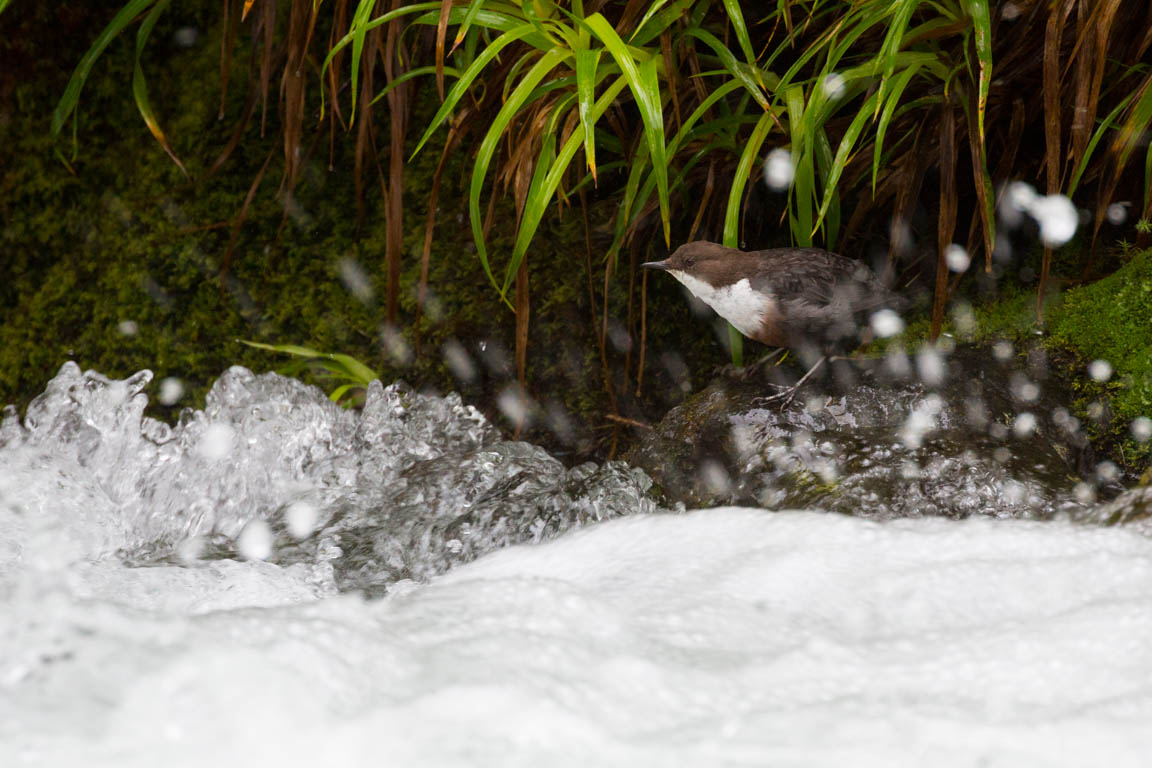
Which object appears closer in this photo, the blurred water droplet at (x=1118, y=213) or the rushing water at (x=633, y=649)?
the rushing water at (x=633, y=649)

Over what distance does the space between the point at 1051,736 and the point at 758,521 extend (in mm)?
736

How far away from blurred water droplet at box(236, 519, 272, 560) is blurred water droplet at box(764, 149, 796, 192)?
1.65m

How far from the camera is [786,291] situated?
2328 mm

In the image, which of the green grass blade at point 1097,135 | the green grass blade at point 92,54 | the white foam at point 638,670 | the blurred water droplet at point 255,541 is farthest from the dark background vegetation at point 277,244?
the white foam at point 638,670

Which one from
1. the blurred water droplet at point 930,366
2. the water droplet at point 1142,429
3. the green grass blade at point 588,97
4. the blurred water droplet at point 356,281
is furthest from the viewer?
the blurred water droplet at point 356,281

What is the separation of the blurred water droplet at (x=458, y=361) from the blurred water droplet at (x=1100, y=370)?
1.77 meters

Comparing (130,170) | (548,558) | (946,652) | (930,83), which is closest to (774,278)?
(930,83)

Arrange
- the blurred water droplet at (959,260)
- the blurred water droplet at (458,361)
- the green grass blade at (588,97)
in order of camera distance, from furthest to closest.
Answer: the blurred water droplet at (458,361) < the blurred water droplet at (959,260) < the green grass blade at (588,97)

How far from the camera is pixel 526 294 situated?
8.05ft

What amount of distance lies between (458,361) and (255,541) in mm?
899

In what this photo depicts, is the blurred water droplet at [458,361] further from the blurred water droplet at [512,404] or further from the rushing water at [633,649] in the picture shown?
the rushing water at [633,649]

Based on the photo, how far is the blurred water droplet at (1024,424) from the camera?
7.36 feet

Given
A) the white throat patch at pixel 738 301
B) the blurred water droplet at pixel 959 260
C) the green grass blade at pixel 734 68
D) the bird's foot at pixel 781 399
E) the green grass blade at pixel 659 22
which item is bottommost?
the bird's foot at pixel 781 399

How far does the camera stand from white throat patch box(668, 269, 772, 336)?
7.72ft
